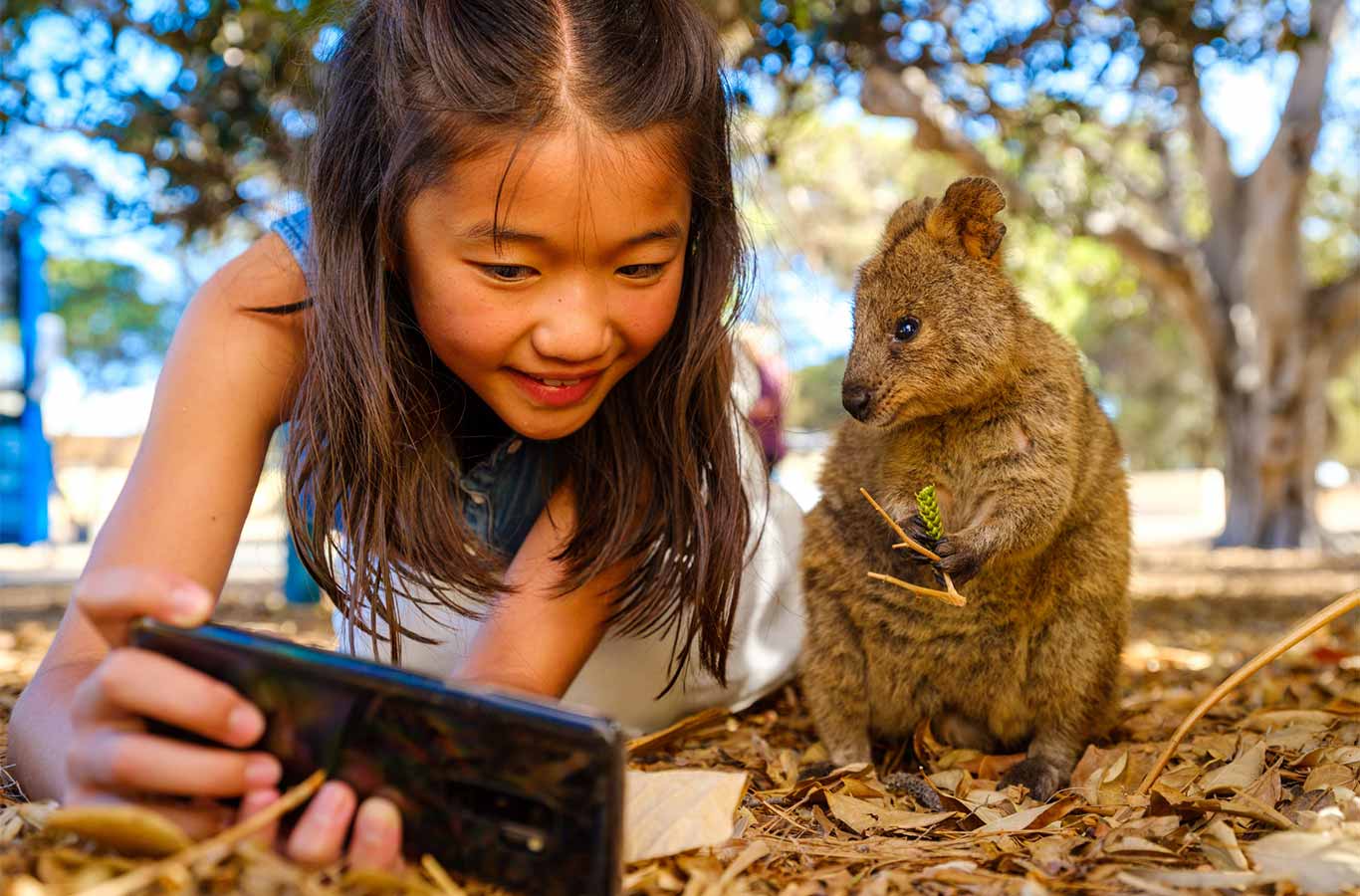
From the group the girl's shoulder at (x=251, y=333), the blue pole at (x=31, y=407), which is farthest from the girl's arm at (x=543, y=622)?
the blue pole at (x=31, y=407)

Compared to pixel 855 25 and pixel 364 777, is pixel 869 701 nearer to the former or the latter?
pixel 364 777

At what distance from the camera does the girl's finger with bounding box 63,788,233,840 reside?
1141 millimetres

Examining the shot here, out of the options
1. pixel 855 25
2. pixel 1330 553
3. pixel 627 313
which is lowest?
pixel 1330 553

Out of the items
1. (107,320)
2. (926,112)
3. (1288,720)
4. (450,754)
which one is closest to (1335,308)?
(926,112)

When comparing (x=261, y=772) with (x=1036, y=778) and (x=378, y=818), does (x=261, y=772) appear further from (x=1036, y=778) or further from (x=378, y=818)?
(x=1036, y=778)

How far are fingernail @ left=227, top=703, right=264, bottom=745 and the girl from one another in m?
0.46

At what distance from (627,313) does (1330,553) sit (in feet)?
31.0

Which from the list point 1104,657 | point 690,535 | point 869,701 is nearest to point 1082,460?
point 1104,657

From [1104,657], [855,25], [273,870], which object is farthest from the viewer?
[855,25]

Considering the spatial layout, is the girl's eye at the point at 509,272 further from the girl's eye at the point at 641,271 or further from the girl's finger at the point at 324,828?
the girl's finger at the point at 324,828

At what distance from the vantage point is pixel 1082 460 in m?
1.97

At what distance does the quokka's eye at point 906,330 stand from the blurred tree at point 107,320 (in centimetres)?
1752

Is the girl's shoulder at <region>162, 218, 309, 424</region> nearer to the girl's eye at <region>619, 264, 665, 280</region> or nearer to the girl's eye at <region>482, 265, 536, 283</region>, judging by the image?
the girl's eye at <region>482, 265, 536, 283</region>

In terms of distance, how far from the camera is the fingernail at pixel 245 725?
1.13 m
